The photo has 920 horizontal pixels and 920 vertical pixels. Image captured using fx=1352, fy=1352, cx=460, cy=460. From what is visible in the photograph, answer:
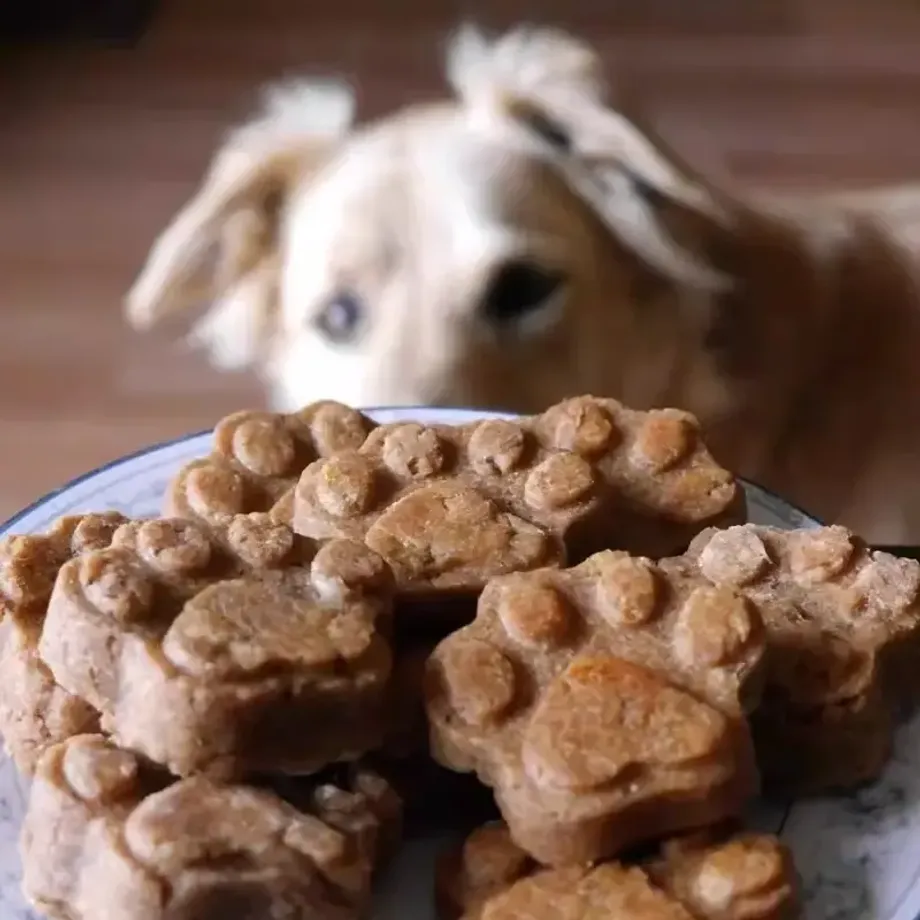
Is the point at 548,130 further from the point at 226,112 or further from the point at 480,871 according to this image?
the point at 226,112

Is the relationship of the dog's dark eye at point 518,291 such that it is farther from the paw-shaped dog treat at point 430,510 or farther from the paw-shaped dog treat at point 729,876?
the paw-shaped dog treat at point 729,876

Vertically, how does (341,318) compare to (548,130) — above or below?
below

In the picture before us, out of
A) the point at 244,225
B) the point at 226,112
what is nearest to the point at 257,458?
the point at 244,225

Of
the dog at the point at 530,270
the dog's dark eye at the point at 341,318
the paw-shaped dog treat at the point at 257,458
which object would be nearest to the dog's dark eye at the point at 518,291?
the dog at the point at 530,270

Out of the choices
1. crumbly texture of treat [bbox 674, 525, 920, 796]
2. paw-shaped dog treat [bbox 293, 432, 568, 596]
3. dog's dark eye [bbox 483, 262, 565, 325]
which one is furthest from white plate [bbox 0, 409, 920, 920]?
dog's dark eye [bbox 483, 262, 565, 325]

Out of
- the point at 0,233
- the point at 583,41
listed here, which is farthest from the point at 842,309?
the point at 0,233

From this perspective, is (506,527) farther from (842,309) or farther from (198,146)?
(198,146)
